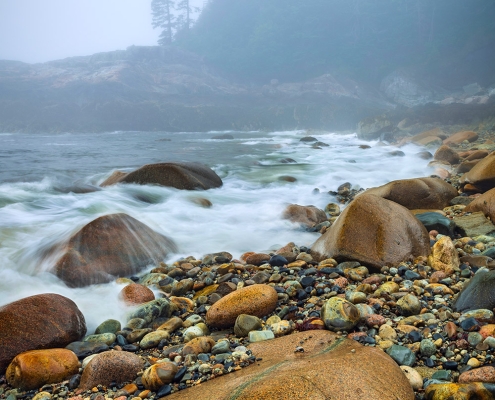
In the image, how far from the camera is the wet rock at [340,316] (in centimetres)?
239

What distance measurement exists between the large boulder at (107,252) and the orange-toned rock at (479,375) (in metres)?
3.19

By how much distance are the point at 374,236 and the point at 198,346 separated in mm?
2180

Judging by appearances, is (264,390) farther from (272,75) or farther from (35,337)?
(272,75)

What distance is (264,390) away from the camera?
1.60m

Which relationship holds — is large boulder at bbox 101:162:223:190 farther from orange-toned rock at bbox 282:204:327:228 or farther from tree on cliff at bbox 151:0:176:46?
tree on cliff at bbox 151:0:176:46

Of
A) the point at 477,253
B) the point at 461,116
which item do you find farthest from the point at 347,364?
the point at 461,116

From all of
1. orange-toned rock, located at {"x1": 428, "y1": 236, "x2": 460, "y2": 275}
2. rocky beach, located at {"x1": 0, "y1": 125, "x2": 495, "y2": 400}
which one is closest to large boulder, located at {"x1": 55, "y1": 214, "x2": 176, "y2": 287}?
rocky beach, located at {"x1": 0, "y1": 125, "x2": 495, "y2": 400}

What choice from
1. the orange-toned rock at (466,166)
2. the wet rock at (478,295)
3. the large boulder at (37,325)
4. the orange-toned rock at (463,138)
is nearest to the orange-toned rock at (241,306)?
the large boulder at (37,325)

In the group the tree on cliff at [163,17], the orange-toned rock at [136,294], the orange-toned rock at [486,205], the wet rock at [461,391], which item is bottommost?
the orange-toned rock at [136,294]

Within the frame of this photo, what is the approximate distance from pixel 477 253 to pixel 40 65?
53.6m

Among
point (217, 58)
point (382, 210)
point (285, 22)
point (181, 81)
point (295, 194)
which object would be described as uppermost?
point (285, 22)

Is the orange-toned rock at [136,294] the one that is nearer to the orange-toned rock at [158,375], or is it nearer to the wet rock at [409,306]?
the orange-toned rock at [158,375]

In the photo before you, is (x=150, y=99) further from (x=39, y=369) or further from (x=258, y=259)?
(x=39, y=369)

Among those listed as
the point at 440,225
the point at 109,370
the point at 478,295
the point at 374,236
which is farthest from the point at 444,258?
the point at 109,370
